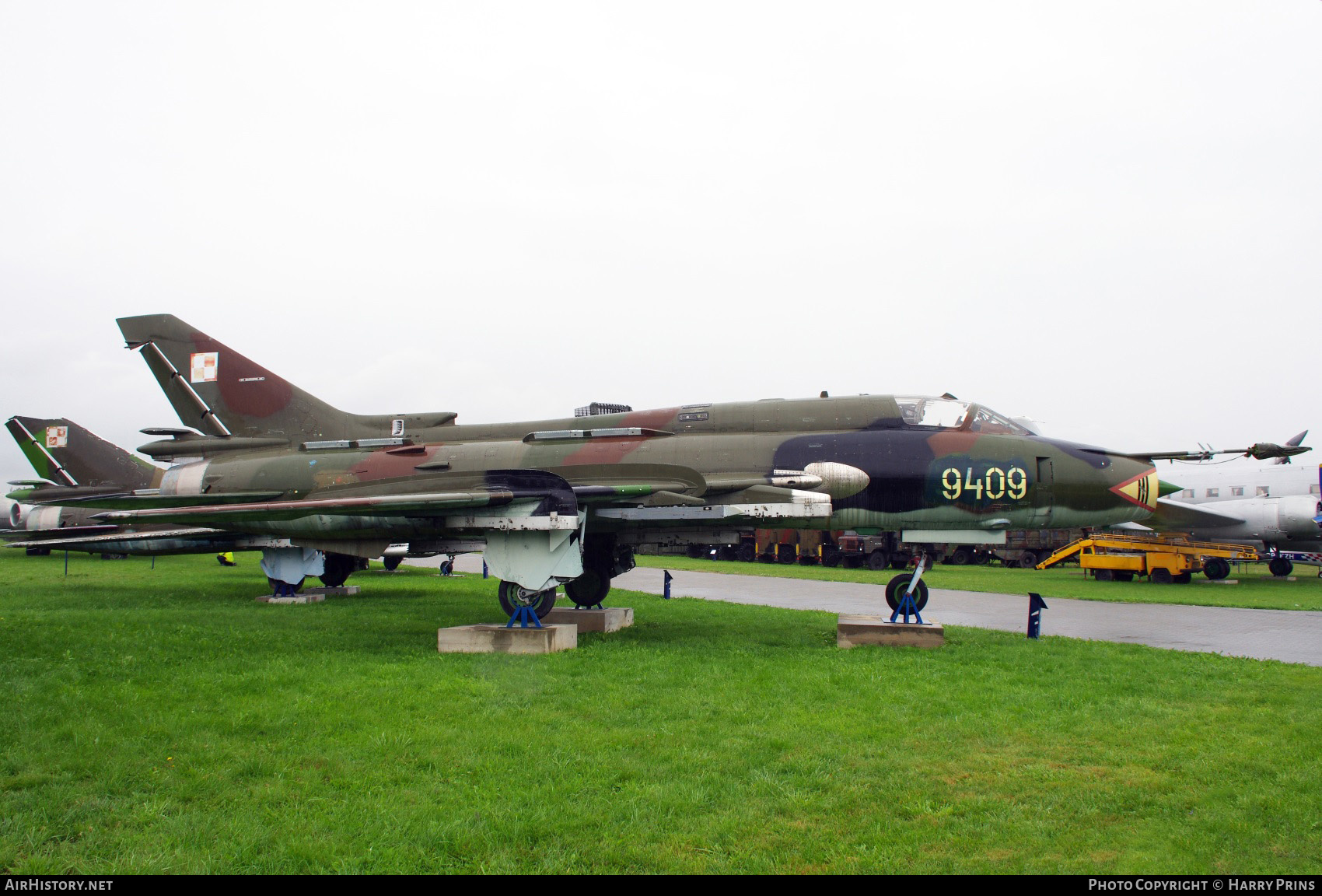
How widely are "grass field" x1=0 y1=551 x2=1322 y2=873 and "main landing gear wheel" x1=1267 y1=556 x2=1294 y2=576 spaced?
2304 cm

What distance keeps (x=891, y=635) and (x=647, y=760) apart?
230 inches

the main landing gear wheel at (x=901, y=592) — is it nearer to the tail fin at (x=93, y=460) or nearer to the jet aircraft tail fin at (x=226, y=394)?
the jet aircraft tail fin at (x=226, y=394)

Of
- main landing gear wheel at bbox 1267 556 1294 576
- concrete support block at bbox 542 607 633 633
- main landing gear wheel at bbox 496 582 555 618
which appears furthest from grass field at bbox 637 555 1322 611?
main landing gear wheel at bbox 496 582 555 618

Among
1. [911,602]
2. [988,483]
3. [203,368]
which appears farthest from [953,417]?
[203,368]

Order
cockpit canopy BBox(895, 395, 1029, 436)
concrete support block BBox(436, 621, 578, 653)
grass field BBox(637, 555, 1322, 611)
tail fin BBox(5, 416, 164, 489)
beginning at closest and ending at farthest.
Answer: concrete support block BBox(436, 621, 578, 653) → cockpit canopy BBox(895, 395, 1029, 436) → tail fin BBox(5, 416, 164, 489) → grass field BBox(637, 555, 1322, 611)

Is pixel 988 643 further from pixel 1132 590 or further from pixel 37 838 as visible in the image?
pixel 1132 590

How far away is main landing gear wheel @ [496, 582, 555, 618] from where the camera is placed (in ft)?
32.7

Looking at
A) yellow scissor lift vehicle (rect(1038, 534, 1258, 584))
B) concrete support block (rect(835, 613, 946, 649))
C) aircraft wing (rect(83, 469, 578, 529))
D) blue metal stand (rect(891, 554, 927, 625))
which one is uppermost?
aircraft wing (rect(83, 469, 578, 529))

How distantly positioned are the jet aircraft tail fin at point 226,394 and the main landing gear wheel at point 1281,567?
2806cm

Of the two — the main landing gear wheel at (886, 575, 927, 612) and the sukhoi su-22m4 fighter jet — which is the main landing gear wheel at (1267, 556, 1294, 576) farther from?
the main landing gear wheel at (886, 575, 927, 612)

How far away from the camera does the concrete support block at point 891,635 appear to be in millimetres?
10156

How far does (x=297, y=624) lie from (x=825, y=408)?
7812 millimetres

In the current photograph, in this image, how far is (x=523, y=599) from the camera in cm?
1001

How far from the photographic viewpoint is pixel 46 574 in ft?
73.2
